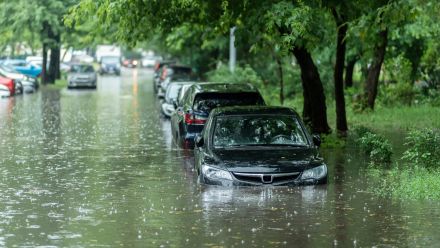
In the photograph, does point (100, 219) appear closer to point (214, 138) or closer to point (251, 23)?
point (214, 138)

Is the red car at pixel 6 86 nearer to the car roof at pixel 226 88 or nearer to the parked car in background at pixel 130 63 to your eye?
the car roof at pixel 226 88

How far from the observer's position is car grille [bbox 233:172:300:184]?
14.3m

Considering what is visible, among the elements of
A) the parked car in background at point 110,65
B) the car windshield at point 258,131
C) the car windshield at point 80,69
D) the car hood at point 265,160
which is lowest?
the parked car in background at point 110,65

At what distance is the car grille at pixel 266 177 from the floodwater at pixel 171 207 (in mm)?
131

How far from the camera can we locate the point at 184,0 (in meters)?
19.1

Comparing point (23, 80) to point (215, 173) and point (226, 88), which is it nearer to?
point (226, 88)

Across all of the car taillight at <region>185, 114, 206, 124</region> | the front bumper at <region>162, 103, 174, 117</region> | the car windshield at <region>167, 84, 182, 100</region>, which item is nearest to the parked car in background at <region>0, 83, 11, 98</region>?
the car windshield at <region>167, 84, 182, 100</region>

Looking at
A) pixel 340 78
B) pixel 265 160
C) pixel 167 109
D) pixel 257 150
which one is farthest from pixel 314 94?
pixel 167 109

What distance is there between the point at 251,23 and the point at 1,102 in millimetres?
25712

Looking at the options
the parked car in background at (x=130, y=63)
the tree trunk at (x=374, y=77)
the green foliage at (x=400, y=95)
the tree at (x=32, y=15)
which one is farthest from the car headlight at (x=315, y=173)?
the parked car in background at (x=130, y=63)

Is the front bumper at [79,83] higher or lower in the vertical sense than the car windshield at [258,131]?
lower

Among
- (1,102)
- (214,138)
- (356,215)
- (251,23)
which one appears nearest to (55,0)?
(1,102)

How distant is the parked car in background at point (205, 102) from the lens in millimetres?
21516

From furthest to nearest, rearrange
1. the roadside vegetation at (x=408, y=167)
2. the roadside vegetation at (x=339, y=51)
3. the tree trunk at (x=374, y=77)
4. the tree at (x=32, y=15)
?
the tree at (x=32, y=15) < the tree trunk at (x=374, y=77) < the roadside vegetation at (x=339, y=51) < the roadside vegetation at (x=408, y=167)
